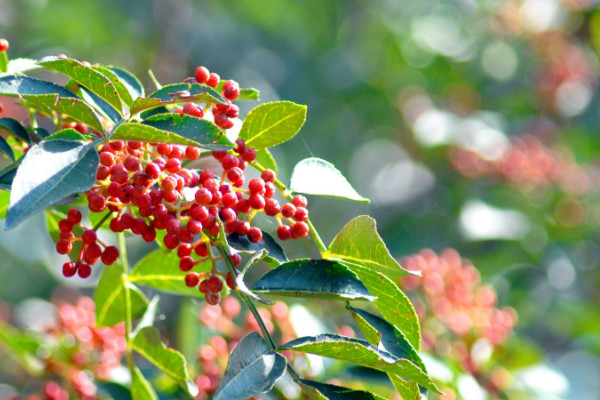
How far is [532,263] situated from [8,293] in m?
2.75

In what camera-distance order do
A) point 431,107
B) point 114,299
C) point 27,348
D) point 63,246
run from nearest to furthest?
point 63,246 < point 114,299 < point 27,348 < point 431,107

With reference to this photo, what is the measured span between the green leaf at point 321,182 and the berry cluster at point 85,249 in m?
0.28

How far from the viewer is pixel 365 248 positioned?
0.99 meters

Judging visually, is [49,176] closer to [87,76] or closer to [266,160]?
[87,76]

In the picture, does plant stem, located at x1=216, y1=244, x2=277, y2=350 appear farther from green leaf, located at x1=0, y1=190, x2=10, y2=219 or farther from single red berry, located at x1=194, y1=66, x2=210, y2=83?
green leaf, located at x1=0, y1=190, x2=10, y2=219

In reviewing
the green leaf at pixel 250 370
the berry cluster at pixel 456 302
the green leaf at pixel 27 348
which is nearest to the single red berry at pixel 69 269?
the green leaf at pixel 250 370

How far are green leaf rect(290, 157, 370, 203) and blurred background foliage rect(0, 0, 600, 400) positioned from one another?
203 centimetres

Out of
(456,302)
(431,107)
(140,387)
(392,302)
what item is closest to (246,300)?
(392,302)

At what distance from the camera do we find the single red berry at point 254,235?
0.99m

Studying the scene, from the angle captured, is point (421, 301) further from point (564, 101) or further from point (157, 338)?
point (564, 101)

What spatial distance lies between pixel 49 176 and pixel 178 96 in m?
0.22

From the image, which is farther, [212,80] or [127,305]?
[127,305]

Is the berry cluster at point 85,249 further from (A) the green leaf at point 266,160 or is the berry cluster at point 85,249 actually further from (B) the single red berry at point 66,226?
(A) the green leaf at point 266,160

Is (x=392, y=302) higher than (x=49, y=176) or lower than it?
higher
